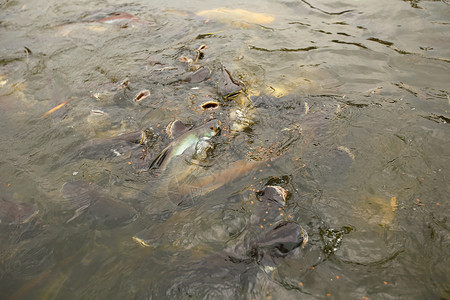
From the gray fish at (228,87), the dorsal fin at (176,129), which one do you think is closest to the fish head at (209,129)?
the dorsal fin at (176,129)

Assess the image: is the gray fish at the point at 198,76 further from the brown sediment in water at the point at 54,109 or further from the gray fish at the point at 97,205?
the gray fish at the point at 97,205

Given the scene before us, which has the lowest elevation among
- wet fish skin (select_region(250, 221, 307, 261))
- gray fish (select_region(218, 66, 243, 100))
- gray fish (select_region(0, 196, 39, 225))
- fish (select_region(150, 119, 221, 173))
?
gray fish (select_region(0, 196, 39, 225))

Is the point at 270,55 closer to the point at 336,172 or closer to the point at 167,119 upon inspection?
the point at 167,119

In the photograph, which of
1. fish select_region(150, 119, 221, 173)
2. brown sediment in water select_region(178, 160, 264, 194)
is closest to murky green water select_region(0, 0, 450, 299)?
brown sediment in water select_region(178, 160, 264, 194)

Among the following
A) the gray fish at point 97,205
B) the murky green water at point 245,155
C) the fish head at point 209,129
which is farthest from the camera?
the fish head at point 209,129

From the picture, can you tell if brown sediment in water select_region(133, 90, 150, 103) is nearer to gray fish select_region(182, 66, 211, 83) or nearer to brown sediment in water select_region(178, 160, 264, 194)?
gray fish select_region(182, 66, 211, 83)

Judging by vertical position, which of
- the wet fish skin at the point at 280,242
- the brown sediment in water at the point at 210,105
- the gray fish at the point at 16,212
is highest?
Result: the brown sediment in water at the point at 210,105

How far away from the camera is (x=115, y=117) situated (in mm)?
4375

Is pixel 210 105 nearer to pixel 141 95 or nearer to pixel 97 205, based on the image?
pixel 141 95

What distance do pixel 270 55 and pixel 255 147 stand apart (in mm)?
2471

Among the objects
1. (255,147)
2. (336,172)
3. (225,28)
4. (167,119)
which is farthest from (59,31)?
(336,172)

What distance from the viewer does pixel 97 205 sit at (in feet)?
9.92

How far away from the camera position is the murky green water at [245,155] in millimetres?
2547

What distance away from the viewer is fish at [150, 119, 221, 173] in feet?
11.5
